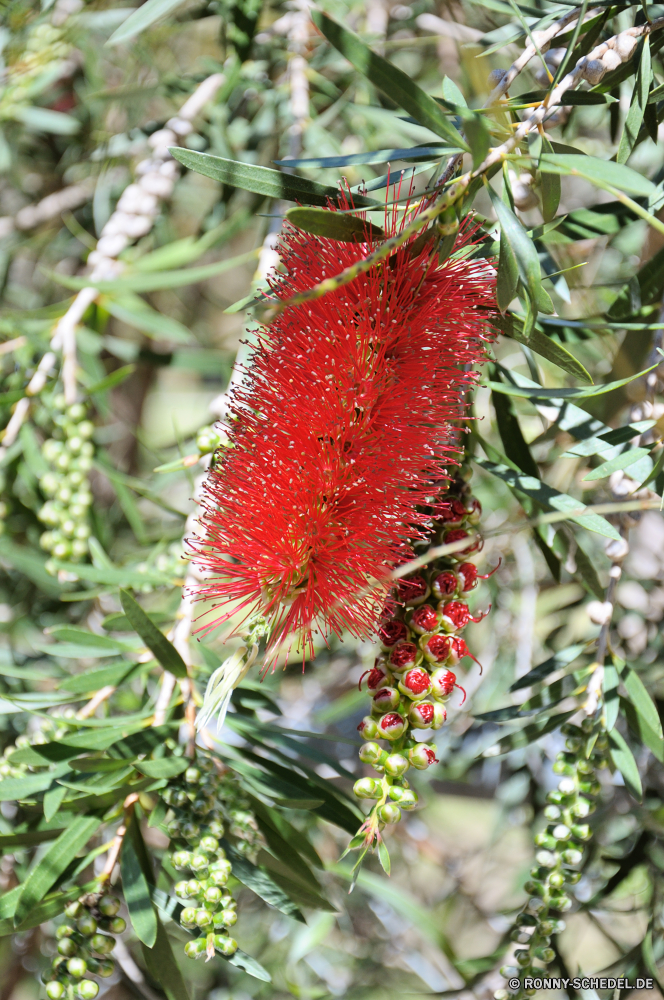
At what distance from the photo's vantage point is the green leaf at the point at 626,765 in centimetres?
68

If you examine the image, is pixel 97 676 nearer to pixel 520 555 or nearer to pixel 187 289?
pixel 520 555

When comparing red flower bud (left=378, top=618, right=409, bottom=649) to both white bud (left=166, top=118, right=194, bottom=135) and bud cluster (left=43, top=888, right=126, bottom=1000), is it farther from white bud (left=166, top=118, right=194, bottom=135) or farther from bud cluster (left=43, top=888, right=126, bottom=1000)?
white bud (left=166, top=118, right=194, bottom=135)

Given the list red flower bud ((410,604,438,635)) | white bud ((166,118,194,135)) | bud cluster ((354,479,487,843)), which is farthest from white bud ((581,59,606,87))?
white bud ((166,118,194,135))

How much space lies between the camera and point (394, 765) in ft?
1.84

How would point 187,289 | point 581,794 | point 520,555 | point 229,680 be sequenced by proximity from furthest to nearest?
point 187,289 → point 520,555 → point 581,794 → point 229,680

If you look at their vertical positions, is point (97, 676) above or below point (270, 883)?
above

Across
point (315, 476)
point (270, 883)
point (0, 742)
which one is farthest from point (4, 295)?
point (270, 883)

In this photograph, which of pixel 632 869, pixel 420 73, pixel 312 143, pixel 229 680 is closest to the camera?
pixel 229 680

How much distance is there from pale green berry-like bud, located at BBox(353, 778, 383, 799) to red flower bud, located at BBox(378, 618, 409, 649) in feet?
0.38

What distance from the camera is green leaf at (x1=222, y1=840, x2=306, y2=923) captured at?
67 centimetres

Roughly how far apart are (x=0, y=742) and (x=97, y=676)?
37cm

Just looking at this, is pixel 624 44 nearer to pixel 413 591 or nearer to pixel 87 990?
pixel 413 591

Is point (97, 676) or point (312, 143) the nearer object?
point (97, 676)

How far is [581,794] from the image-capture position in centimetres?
71
